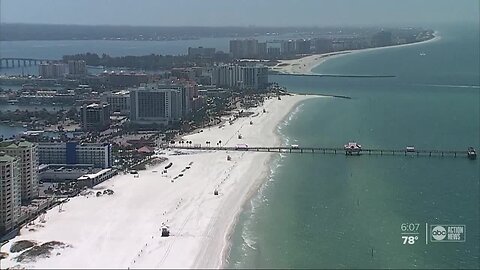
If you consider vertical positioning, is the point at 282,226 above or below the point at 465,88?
below

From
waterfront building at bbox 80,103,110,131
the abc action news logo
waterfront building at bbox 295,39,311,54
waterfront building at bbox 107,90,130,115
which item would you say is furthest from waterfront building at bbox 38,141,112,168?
waterfront building at bbox 295,39,311,54

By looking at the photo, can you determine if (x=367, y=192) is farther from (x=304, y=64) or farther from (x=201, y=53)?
(x=201, y=53)

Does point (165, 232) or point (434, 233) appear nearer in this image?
point (434, 233)

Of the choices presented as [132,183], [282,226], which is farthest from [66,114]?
[282,226]

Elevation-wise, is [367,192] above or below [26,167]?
below

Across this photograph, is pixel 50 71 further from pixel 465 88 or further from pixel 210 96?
pixel 465 88

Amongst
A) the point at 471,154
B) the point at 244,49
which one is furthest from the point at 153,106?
the point at 244,49

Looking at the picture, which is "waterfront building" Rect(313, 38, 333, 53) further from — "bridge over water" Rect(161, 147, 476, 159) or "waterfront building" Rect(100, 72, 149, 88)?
"bridge over water" Rect(161, 147, 476, 159)
